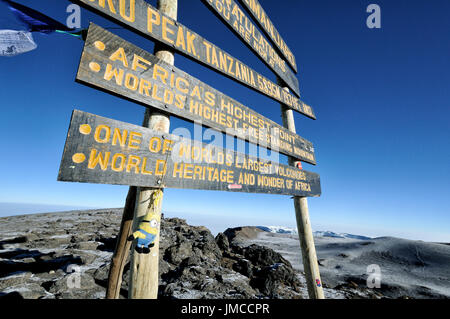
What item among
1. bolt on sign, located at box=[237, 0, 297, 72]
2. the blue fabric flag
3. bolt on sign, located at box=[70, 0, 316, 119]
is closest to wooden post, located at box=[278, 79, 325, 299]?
bolt on sign, located at box=[70, 0, 316, 119]

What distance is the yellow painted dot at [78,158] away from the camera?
48.3 inches

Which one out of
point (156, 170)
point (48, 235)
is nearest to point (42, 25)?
point (156, 170)

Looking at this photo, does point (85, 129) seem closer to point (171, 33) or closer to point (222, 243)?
point (171, 33)

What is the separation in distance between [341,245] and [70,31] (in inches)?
795

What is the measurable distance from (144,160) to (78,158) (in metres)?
0.44

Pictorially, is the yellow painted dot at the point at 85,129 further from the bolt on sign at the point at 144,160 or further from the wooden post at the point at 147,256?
the wooden post at the point at 147,256

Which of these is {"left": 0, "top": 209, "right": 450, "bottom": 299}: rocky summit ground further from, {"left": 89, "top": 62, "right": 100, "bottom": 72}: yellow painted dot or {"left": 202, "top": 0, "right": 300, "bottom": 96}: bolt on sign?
{"left": 202, "top": 0, "right": 300, "bottom": 96}: bolt on sign

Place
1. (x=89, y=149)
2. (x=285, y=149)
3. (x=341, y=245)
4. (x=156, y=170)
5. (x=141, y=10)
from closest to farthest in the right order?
1. (x=89, y=149)
2. (x=156, y=170)
3. (x=141, y=10)
4. (x=285, y=149)
5. (x=341, y=245)

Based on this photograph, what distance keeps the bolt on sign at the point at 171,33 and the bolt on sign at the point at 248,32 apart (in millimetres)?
733

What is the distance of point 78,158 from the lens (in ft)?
4.08

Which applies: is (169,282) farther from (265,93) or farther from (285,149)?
(265,93)

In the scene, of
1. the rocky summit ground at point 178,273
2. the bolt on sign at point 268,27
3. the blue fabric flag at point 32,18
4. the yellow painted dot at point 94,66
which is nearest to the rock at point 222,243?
the rocky summit ground at point 178,273

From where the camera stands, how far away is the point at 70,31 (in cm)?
185
